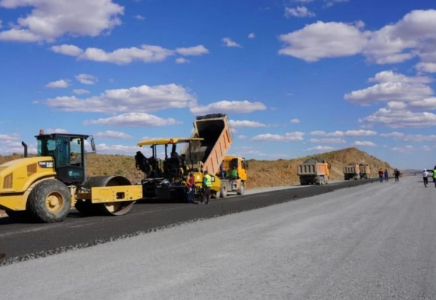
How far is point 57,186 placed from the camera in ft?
44.4

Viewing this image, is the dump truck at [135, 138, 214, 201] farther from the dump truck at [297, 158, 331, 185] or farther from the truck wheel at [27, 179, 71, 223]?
the dump truck at [297, 158, 331, 185]

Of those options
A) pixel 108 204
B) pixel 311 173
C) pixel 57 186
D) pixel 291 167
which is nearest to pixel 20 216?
pixel 57 186

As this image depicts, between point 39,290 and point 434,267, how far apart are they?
5.38 m

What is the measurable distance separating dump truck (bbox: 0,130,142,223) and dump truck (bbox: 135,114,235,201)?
5636 mm

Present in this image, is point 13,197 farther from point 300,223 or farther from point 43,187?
point 300,223

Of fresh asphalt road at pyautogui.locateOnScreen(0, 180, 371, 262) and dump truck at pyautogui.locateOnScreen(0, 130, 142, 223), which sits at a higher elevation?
dump truck at pyautogui.locateOnScreen(0, 130, 142, 223)

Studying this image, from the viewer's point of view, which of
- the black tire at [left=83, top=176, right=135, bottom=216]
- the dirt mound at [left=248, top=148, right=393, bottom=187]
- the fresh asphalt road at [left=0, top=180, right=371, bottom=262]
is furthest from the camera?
the dirt mound at [left=248, top=148, right=393, bottom=187]

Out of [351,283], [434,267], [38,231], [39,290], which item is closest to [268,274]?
[351,283]

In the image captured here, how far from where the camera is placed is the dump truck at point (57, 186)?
13.0 meters

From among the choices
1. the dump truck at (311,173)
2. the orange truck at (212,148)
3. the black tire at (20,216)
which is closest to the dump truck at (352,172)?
the dump truck at (311,173)

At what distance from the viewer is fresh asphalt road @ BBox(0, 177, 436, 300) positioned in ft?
18.9

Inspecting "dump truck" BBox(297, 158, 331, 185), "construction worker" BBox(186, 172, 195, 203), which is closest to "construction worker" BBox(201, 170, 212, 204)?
"construction worker" BBox(186, 172, 195, 203)

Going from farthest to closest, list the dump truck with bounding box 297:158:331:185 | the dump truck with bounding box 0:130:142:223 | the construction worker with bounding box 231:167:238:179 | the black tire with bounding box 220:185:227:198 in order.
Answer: the dump truck with bounding box 297:158:331:185
the construction worker with bounding box 231:167:238:179
the black tire with bounding box 220:185:227:198
the dump truck with bounding box 0:130:142:223

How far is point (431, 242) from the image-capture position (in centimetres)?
913
